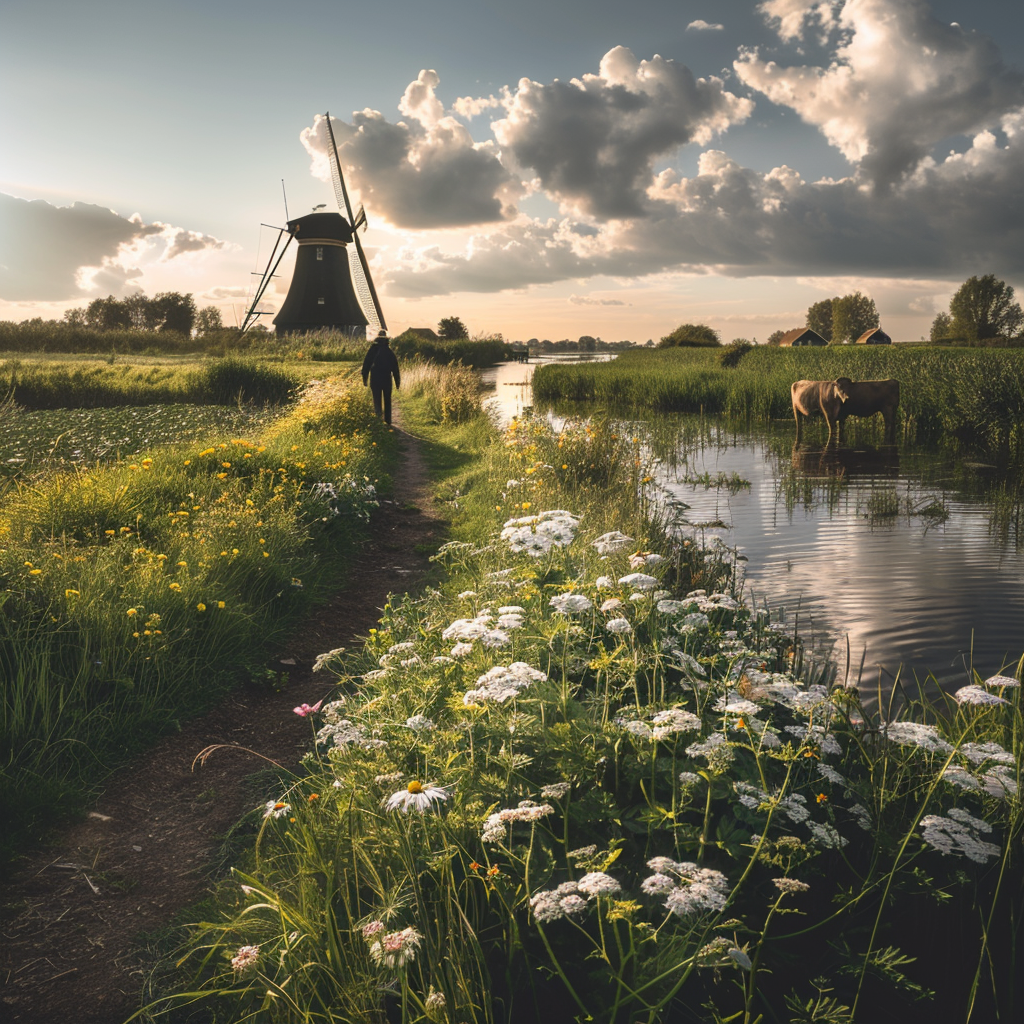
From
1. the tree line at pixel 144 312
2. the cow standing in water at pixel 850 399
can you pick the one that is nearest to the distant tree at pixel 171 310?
the tree line at pixel 144 312

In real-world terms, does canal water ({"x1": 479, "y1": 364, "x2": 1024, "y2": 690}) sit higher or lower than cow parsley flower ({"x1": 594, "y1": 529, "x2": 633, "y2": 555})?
lower

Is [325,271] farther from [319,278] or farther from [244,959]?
[244,959]

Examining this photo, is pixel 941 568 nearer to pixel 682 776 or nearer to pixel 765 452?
pixel 682 776

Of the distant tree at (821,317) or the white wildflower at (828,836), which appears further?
the distant tree at (821,317)

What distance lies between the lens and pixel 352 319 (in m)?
41.2

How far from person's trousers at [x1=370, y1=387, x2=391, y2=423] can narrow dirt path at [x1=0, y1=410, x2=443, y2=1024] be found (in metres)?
11.7

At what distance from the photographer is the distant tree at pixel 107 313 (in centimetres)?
7775

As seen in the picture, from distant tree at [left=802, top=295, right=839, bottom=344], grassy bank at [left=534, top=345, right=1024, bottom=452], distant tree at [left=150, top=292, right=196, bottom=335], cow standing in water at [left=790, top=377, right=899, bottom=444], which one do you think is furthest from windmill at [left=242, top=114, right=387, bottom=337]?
distant tree at [left=802, top=295, right=839, bottom=344]

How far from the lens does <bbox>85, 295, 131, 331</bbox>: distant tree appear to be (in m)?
77.8

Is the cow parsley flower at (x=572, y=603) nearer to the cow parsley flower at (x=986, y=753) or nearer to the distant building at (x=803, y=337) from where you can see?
the cow parsley flower at (x=986, y=753)

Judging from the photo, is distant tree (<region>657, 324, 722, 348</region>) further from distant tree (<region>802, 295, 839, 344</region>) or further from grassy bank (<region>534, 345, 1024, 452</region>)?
distant tree (<region>802, 295, 839, 344</region>)

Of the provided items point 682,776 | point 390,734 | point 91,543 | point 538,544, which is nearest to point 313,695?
point 390,734

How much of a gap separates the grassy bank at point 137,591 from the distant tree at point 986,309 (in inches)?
3335

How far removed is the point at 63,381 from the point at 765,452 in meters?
22.6
